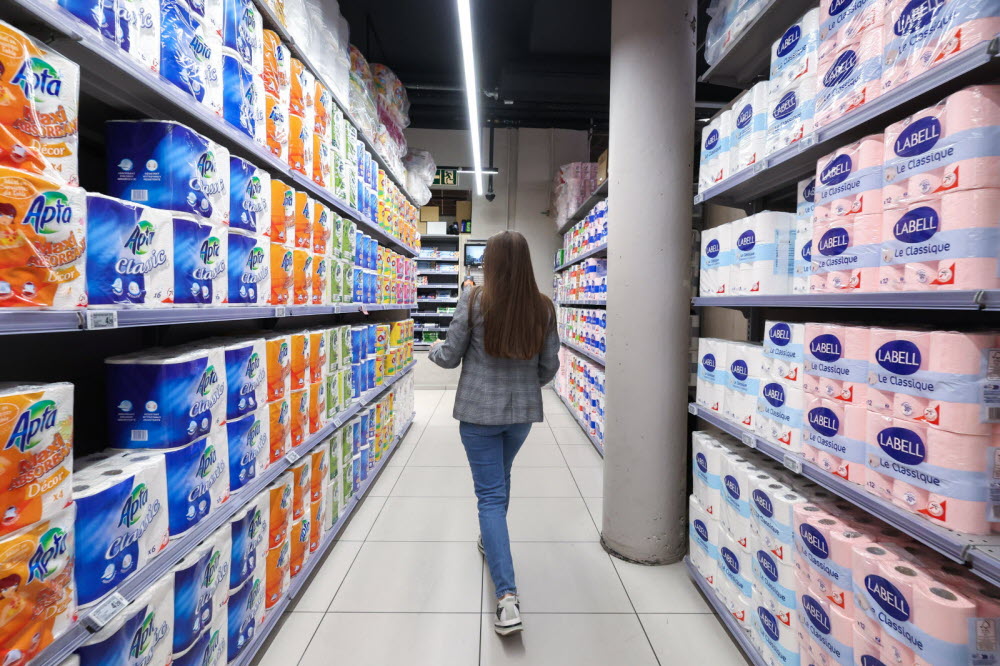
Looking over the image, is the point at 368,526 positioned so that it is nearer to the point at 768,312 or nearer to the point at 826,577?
the point at 826,577

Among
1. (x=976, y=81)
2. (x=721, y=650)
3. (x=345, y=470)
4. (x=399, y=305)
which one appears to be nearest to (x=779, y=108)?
(x=976, y=81)

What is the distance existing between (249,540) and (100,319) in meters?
1.02

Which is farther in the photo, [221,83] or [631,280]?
[631,280]

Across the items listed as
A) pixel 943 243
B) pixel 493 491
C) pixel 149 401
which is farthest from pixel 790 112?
pixel 149 401

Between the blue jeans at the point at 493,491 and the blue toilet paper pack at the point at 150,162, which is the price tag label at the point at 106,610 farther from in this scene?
the blue jeans at the point at 493,491

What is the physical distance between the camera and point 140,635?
1.14 m

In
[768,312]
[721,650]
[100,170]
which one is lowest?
[721,650]

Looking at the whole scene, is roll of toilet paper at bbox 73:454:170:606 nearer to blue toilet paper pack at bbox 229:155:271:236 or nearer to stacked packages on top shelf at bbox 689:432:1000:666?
blue toilet paper pack at bbox 229:155:271:236

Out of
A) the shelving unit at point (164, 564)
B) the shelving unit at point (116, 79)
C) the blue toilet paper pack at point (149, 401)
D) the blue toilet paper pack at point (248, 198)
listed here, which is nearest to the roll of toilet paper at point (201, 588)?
the shelving unit at point (164, 564)

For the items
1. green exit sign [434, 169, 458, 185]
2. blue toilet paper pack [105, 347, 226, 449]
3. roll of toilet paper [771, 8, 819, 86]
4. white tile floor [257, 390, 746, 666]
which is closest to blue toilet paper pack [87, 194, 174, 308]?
blue toilet paper pack [105, 347, 226, 449]

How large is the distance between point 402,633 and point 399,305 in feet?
9.35

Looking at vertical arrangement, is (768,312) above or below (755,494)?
above

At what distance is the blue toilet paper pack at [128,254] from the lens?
107 centimetres

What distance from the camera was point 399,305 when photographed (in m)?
4.29
